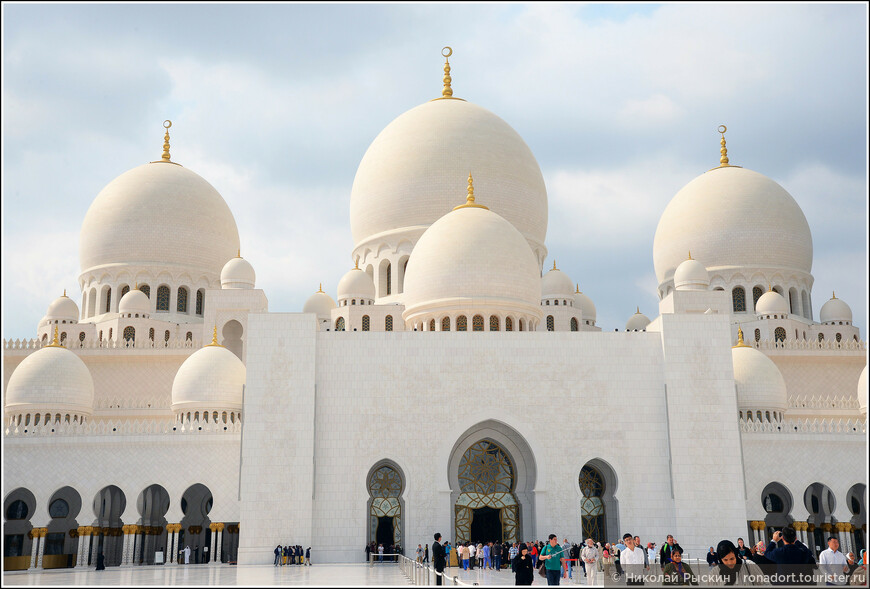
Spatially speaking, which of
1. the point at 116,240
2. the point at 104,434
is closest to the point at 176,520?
the point at 104,434

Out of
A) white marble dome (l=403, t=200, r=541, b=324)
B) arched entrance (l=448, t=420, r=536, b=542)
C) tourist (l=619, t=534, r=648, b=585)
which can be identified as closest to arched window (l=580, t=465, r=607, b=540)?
arched entrance (l=448, t=420, r=536, b=542)

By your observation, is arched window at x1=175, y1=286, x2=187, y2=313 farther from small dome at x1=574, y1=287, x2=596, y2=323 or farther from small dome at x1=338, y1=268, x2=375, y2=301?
small dome at x1=574, y1=287, x2=596, y2=323

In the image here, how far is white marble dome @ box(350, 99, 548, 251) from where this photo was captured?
25.2m

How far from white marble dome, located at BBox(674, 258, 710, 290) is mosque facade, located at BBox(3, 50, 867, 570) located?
5 centimetres

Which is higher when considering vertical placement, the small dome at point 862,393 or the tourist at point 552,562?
the small dome at point 862,393

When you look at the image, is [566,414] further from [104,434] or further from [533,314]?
[104,434]

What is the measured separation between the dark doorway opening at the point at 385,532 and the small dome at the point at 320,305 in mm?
9351

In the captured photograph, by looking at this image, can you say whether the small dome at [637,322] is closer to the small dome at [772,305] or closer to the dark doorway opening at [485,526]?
the small dome at [772,305]

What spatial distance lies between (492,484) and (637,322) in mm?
12682

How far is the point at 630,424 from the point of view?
60.8 ft

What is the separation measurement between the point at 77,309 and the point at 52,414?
6.66m

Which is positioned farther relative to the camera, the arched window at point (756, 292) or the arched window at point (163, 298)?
the arched window at point (756, 292)

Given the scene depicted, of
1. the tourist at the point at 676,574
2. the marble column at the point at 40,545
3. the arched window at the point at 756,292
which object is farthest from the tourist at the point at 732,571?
the arched window at the point at 756,292

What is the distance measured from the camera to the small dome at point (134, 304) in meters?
26.0
